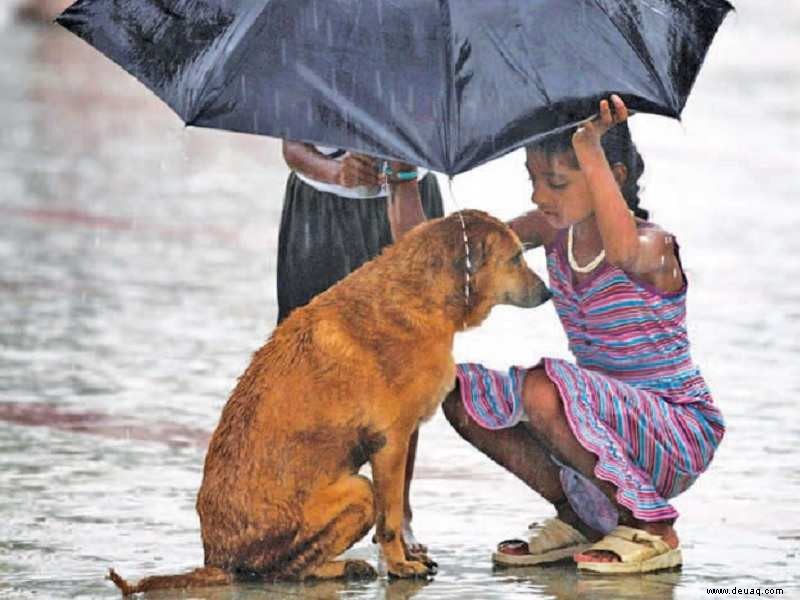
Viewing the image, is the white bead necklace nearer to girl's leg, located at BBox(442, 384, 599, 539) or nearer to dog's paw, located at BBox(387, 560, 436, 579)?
girl's leg, located at BBox(442, 384, 599, 539)

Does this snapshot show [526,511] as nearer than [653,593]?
No

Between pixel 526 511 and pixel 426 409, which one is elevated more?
pixel 426 409

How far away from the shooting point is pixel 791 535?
6.89 m

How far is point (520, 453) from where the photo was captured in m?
6.54

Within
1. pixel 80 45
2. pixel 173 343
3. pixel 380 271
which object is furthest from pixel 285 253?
pixel 80 45

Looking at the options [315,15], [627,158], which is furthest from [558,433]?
[315,15]

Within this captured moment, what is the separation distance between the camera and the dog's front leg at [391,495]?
238 inches

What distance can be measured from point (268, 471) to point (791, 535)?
1.83 m

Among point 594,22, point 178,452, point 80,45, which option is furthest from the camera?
point 80,45

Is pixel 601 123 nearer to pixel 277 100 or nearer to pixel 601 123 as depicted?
pixel 601 123

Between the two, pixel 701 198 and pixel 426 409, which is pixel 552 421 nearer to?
pixel 426 409

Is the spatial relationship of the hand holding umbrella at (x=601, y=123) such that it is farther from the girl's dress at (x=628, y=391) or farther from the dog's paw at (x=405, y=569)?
the dog's paw at (x=405, y=569)

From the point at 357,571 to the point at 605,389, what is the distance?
87cm

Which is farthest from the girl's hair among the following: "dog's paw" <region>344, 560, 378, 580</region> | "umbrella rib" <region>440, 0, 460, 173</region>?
"dog's paw" <region>344, 560, 378, 580</region>
